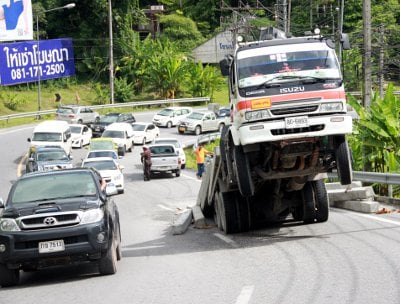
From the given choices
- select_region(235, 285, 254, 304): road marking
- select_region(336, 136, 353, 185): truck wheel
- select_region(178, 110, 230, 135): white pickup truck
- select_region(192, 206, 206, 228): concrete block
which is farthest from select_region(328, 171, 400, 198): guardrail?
select_region(178, 110, 230, 135): white pickup truck

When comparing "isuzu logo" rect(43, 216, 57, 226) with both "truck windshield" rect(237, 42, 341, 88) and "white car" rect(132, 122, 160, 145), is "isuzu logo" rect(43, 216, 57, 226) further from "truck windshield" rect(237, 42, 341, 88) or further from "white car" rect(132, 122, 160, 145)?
"white car" rect(132, 122, 160, 145)

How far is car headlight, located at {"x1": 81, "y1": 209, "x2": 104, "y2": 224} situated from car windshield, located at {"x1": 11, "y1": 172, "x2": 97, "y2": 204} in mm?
777

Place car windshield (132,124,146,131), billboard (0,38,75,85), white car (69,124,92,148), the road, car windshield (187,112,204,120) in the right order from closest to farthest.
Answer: the road < white car (69,124,92,148) < car windshield (132,124,146,131) < car windshield (187,112,204,120) < billboard (0,38,75,85)

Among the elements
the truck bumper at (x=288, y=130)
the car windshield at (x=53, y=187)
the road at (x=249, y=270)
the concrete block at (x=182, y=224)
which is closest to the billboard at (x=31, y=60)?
the concrete block at (x=182, y=224)

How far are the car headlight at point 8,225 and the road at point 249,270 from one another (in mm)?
879

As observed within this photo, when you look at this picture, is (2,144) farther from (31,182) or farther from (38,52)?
(31,182)

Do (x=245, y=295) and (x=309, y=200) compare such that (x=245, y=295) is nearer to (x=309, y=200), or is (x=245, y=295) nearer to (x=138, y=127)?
(x=309, y=200)

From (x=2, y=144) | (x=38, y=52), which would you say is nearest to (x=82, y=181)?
(x=2, y=144)

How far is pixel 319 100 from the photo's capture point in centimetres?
1408

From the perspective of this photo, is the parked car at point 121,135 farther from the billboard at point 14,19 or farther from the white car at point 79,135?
the billboard at point 14,19

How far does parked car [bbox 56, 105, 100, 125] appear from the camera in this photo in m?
59.1

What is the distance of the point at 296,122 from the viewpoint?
1390cm

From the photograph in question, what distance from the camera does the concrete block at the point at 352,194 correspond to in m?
18.6

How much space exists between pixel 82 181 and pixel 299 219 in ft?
18.7
